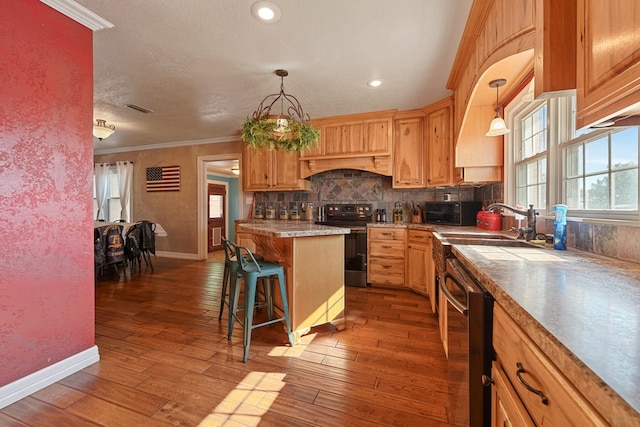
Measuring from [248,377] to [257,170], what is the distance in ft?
11.4

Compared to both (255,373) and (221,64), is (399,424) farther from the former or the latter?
(221,64)

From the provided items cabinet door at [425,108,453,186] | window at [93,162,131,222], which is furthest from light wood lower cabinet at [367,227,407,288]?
window at [93,162,131,222]

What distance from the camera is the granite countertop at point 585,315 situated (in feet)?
1.35

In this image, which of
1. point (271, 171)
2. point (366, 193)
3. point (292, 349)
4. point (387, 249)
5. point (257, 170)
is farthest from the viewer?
point (257, 170)

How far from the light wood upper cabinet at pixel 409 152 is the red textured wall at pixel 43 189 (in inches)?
129

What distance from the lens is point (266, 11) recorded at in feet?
6.02

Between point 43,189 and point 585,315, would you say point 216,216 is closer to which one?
point 43,189

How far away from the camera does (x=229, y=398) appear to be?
1.63m

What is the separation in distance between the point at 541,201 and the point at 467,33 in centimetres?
140

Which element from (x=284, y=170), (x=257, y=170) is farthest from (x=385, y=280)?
(x=257, y=170)

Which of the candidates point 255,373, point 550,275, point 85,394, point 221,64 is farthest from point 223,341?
point 221,64

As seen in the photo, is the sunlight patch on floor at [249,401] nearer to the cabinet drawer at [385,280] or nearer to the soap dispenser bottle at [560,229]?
the soap dispenser bottle at [560,229]

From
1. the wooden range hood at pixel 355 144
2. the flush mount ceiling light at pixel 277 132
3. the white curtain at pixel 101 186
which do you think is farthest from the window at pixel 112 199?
the flush mount ceiling light at pixel 277 132

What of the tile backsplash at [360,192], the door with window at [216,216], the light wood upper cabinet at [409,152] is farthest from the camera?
the door with window at [216,216]
